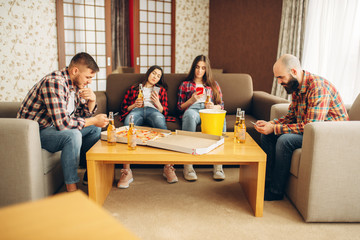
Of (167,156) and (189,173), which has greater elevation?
(167,156)

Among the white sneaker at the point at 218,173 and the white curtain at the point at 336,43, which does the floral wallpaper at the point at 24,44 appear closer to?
the white sneaker at the point at 218,173

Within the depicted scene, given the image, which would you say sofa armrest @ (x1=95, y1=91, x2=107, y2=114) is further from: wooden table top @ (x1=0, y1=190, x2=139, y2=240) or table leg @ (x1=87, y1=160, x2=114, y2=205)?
wooden table top @ (x1=0, y1=190, x2=139, y2=240)

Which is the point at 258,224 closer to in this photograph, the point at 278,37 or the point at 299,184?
the point at 299,184

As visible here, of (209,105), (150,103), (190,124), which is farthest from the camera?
(150,103)

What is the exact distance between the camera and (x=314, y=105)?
179 centimetres

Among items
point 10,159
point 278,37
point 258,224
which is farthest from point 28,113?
point 278,37

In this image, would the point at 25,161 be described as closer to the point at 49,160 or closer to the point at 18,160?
the point at 18,160

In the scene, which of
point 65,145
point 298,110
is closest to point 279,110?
point 298,110

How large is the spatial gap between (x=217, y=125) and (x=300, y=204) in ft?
2.26

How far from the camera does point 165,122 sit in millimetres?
2572

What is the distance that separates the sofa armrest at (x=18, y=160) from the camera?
155cm

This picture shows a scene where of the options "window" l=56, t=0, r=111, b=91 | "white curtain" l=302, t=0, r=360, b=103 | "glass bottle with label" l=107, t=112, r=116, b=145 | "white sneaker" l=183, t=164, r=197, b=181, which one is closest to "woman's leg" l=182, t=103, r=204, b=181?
"white sneaker" l=183, t=164, r=197, b=181

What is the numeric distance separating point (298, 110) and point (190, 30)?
4076 millimetres

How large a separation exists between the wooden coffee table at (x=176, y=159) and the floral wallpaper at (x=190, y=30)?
4.09 metres
